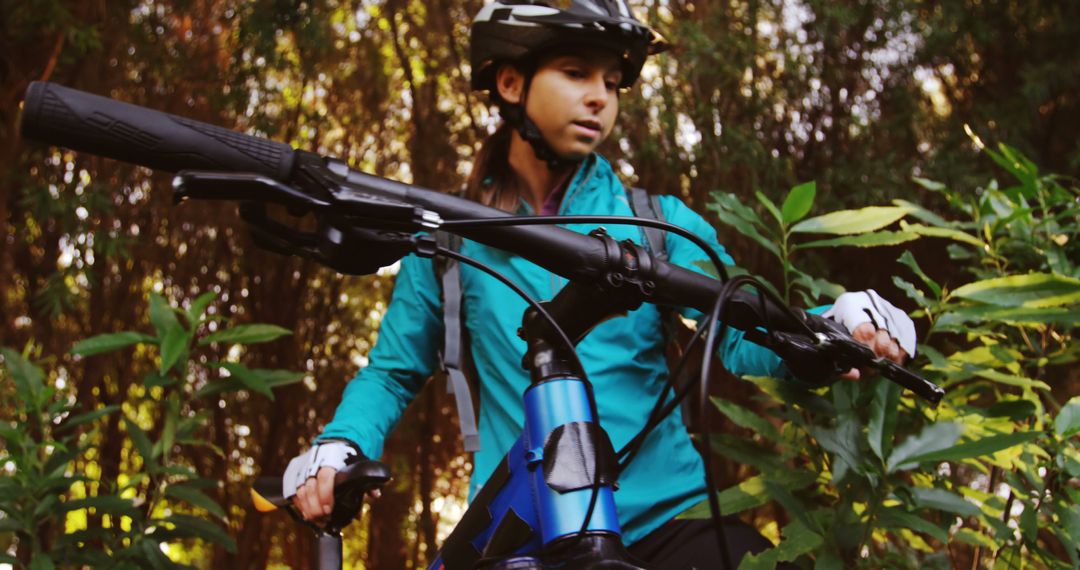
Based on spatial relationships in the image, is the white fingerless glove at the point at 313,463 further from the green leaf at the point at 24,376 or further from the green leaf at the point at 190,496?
the green leaf at the point at 24,376

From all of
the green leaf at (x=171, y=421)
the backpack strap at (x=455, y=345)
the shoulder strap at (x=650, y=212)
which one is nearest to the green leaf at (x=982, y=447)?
the shoulder strap at (x=650, y=212)

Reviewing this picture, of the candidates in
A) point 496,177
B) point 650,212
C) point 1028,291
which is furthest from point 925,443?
point 496,177

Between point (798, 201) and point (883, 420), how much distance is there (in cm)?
40

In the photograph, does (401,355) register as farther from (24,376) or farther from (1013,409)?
(1013,409)

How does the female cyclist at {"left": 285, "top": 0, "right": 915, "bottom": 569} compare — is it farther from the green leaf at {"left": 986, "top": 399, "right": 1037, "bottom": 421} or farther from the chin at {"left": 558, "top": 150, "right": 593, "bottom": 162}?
the green leaf at {"left": 986, "top": 399, "right": 1037, "bottom": 421}

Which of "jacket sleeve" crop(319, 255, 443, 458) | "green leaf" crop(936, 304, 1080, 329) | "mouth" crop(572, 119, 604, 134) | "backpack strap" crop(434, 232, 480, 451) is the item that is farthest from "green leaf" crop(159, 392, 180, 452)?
"green leaf" crop(936, 304, 1080, 329)

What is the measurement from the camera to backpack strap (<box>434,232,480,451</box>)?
1.45m

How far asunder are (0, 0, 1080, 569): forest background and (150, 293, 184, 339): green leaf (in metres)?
1.41

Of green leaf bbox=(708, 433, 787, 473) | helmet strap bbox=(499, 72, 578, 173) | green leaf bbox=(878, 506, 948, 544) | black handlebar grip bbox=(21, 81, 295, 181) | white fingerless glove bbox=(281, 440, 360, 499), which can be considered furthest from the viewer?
helmet strap bbox=(499, 72, 578, 173)

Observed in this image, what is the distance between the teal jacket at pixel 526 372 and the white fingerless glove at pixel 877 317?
269 millimetres

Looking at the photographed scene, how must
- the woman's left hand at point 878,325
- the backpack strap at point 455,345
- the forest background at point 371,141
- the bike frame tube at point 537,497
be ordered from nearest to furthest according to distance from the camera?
1. the bike frame tube at point 537,497
2. the woman's left hand at point 878,325
3. the backpack strap at point 455,345
4. the forest background at point 371,141

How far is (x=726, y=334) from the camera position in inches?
58.1

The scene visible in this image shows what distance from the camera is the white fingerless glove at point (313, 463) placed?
48.0 inches

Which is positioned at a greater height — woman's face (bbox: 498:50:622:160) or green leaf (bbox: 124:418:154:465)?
woman's face (bbox: 498:50:622:160)
